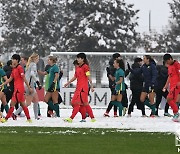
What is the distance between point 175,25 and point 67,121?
6038 centimetres

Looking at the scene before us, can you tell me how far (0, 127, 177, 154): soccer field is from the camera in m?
15.4

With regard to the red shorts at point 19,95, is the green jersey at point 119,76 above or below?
above

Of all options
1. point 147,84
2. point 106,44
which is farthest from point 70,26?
point 147,84

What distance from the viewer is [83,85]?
22562 millimetres

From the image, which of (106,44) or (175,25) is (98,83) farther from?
(175,25)

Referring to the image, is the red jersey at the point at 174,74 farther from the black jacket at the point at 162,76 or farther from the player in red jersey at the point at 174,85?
the black jacket at the point at 162,76

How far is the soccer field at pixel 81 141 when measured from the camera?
1541cm

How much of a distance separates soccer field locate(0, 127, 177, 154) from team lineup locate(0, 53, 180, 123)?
226cm

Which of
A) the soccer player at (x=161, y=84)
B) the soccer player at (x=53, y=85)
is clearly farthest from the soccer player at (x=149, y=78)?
the soccer player at (x=53, y=85)

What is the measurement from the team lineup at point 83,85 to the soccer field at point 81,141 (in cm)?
226

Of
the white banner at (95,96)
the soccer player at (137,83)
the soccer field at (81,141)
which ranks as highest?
the soccer player at (137,83)

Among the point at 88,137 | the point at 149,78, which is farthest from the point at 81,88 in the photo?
the point at 88,137

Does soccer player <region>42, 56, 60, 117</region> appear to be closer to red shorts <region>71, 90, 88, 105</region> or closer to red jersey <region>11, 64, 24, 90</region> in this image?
red shorts <region>71, 90, 88, 105</region>

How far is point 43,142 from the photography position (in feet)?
55.3
